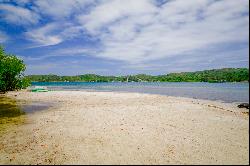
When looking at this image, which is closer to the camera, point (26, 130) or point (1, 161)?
point (1, 161)

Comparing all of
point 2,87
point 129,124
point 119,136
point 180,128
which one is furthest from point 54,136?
point 2,87

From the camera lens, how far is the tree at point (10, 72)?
6109 centimetres

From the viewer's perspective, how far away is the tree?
61.1 meters

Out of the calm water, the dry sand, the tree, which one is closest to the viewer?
the dry sand

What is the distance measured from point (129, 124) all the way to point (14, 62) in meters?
55.5

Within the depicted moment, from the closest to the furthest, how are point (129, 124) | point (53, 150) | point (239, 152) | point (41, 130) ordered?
point (239, 152), point (53, 150), point (41, 130), point (129, 124)

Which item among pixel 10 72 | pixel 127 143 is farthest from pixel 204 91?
pixel 127 143

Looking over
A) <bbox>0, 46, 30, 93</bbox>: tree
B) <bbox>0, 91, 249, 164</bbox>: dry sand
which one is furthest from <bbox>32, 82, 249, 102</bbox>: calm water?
<bbox>0, 46, 30, 93</bbox>: tree

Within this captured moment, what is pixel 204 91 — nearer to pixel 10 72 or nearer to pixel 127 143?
pixel 10 72

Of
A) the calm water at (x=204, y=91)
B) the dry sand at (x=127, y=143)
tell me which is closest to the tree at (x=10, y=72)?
the calm water at (x=204, y=91)

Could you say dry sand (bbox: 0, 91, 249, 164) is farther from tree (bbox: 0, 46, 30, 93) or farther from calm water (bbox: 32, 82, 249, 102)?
tree (bbox: 0, 46, 30, 93)

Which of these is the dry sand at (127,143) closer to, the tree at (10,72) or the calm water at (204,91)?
the calm water at (204,91)

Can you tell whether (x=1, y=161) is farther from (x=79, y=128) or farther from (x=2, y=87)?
(x=2, y=87)

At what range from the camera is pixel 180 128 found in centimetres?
1625
